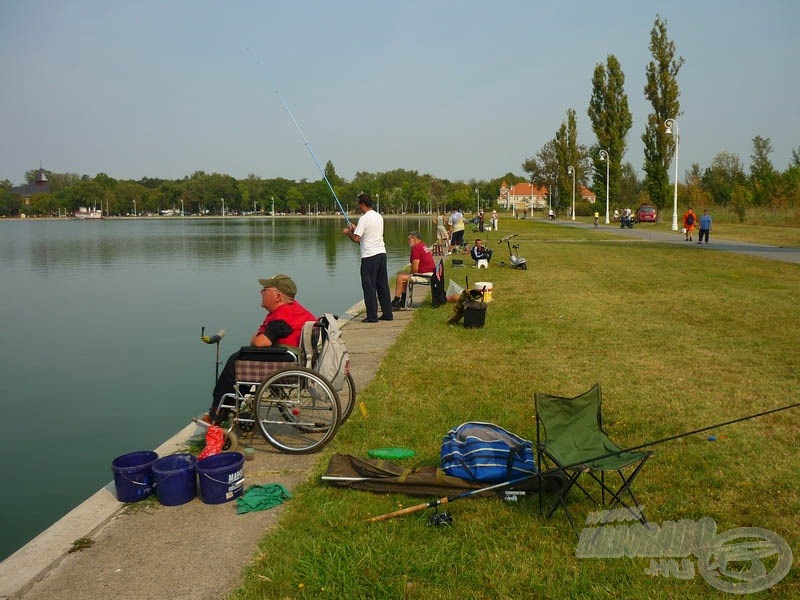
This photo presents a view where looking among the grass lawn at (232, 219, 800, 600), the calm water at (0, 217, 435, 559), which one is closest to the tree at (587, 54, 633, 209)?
the calm water at (0, 217, 435, 559)

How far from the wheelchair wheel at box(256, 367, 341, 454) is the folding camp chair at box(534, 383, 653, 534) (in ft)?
5.02

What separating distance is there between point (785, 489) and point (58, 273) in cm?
2599

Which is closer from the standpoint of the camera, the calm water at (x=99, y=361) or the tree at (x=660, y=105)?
the calm water at (x=99, y=361)

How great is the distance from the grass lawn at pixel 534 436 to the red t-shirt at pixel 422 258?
1.24 meters

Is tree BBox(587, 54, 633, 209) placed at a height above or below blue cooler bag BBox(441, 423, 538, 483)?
above

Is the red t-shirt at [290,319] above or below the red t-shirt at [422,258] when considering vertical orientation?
below

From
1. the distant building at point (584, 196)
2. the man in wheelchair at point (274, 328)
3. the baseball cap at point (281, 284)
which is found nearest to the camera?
the man in wheelchair at point (274, 328)

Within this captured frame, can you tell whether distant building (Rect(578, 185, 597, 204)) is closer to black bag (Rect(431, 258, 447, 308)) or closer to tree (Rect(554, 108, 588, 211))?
tree (Rect(554, 108, 588, 211))

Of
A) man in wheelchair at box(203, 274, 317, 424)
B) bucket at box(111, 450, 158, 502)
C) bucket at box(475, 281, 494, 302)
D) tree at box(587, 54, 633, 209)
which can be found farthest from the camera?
tree at box(587, 54, 633, 209)

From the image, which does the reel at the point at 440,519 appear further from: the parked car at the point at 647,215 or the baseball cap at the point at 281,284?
the parked car at the point at 647,215

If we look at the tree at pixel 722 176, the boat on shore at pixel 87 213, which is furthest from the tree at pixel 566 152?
the boat on shore at pixel 87 213

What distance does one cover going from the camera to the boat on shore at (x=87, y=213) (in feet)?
536

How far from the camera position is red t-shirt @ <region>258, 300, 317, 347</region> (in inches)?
210

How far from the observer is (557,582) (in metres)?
3.20
